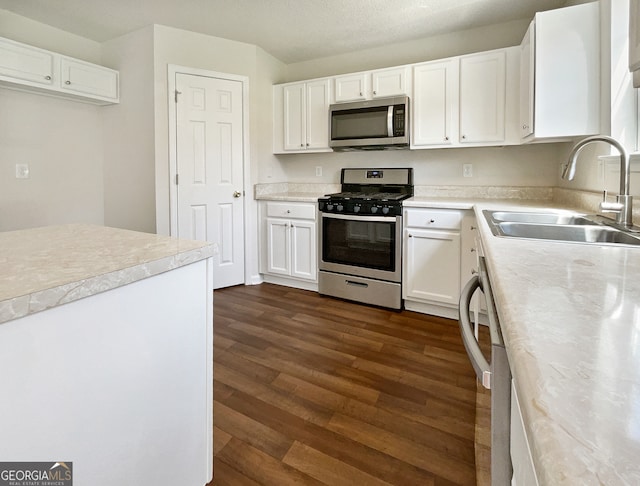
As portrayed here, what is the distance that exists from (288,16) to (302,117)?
0.89 m

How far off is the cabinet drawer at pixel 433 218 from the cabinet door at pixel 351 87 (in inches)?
48.3

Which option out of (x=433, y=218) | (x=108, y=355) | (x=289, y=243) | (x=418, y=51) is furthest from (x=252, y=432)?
(x=418, y=51)

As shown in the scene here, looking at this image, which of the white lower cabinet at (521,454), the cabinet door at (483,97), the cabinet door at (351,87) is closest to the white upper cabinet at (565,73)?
the cabinet door at (483,97)

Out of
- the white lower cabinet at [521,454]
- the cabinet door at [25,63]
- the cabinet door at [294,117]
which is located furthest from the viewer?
the cabinet door at [294,117]

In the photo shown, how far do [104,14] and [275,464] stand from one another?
3472 millimetres

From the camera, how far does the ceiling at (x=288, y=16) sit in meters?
2.65

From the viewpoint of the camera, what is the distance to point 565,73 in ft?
6.36

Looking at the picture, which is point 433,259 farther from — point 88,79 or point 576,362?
point 88,79

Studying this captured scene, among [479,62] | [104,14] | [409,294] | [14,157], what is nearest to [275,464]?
[409,294]

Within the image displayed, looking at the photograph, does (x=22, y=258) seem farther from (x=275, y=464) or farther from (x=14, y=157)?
(x=14, y=157)

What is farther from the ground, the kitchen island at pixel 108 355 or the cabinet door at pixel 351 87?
the cabinet door at pixel 351 87

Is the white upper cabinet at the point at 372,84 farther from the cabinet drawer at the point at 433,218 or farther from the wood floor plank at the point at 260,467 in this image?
the wood floor plank at the point at 260,467

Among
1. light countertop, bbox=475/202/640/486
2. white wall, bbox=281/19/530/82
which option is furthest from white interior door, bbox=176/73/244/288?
light countertop, bbox=475/202/640/486

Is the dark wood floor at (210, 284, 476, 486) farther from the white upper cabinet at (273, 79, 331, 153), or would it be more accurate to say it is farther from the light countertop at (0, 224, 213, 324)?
the white upper cabinet at (273, 79, 331, 153)
